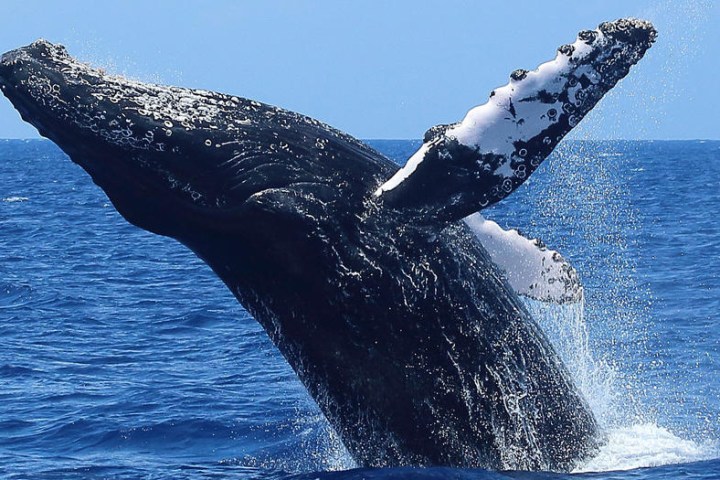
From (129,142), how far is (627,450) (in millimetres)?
4639

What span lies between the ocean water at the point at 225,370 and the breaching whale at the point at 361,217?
43cm

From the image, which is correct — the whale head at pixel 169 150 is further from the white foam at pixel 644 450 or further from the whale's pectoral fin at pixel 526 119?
the white foam at pixel 644 450

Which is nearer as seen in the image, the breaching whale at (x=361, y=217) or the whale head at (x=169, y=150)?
the breaching whale at (x=361, y=217)

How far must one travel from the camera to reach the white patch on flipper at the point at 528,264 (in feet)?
28.8

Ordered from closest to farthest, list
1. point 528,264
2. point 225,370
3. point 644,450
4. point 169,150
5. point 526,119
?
point 526,119
point 169,150
point 528,264
point 644,450
point 225,370

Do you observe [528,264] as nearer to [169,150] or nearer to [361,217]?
[361,217]

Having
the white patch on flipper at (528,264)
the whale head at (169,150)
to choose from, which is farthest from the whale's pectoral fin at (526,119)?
the white patch on flipper at (528,264)

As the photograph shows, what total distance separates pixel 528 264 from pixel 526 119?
1.89 meters

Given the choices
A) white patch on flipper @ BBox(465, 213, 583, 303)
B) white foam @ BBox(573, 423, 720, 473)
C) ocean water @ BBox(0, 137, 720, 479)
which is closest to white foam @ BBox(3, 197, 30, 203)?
ocean water @ BBox(0, 137, 720, 479)

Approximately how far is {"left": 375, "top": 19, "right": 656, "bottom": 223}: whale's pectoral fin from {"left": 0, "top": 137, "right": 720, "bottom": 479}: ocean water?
2.02m

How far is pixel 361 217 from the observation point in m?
7.67

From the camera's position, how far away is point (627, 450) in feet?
29.8

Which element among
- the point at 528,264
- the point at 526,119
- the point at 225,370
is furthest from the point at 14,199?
the point at 526,119

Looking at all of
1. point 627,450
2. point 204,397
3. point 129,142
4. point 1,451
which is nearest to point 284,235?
point 129,142
